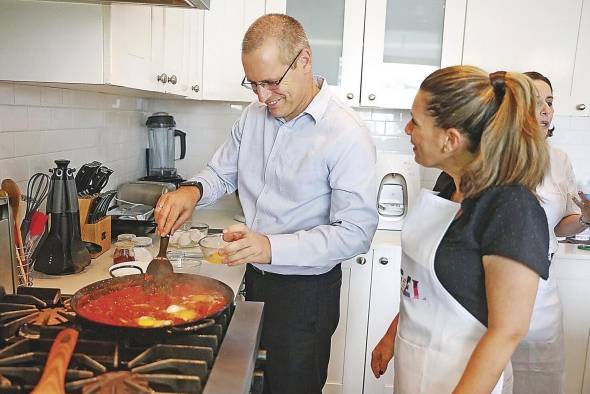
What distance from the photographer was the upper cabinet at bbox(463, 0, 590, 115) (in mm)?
2740

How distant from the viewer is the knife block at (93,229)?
6.48 feet

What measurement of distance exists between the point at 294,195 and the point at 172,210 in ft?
1.35

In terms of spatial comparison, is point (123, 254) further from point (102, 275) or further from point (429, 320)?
point (429, 320)

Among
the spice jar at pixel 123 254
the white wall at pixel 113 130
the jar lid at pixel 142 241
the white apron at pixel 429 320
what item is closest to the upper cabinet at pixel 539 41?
the white wall at pixel 113 130

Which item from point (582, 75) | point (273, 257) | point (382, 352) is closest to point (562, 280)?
point (582, 75)

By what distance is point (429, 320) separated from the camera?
1.34 meters

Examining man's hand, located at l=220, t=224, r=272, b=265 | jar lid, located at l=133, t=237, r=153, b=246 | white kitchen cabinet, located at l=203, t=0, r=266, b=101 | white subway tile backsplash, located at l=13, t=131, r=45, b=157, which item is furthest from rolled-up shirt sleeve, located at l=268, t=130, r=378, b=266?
white kitchen cabinet, located at l=203, t=0, r=266, b=101

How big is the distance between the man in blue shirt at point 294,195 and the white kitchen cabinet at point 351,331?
0.68 metres

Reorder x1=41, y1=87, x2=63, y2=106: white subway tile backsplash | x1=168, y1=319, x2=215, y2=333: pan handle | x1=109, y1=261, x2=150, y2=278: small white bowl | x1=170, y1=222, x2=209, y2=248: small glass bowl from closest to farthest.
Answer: x1=168, y1=319, x2=215, y2=333: pan handle < x1=109, y1=261, x2=150, y2=278: small white bowl < x1=41, y1=87, x2=63, y2=106: white subway tile backsplash < x1=170, y1=222, x2=209, y2=248: small glass bowl

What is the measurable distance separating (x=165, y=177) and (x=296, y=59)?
1536 millimetres

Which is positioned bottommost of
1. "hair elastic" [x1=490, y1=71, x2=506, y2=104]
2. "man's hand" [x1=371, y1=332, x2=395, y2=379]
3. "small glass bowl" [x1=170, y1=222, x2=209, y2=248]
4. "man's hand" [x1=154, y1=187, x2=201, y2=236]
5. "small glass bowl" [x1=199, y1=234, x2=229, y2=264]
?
"man's hand" [x1=371, y1=332, x2=395, y2=379]

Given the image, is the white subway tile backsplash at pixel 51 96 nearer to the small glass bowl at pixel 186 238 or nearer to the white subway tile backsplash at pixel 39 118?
the white subway tile backsplash at pixel 39 118

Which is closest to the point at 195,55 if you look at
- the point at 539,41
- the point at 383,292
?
the point at 383,292

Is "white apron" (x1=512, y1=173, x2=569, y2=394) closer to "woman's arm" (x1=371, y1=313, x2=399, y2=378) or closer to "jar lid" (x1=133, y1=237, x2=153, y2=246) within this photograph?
"woman's arm" (x1=371, y1=313, x2=399, y2=378)
